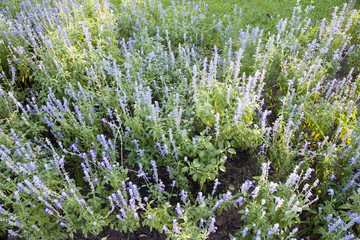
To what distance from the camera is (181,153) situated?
333 centimetres

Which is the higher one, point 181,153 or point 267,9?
point 267,9

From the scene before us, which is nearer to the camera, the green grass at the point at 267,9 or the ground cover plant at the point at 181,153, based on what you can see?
the ground cover plant at the point at 181,153

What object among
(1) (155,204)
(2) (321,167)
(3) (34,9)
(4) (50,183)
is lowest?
(1) (155,204)

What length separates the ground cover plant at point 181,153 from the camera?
8.79 feet

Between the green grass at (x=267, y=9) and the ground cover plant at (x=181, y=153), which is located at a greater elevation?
the green grass at (x=267, y=9)

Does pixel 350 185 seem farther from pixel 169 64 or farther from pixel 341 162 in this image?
pixel 169 64

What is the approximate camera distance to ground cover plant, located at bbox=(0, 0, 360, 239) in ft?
8.79

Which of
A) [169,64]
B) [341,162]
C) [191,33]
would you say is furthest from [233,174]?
[191,33]

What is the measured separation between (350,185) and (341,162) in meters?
0.44

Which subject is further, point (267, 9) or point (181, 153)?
point (267, 9)

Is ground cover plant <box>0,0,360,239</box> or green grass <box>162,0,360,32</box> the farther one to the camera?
green grass <box>162,0,360,32</box>

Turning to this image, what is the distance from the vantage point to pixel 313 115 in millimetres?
3867

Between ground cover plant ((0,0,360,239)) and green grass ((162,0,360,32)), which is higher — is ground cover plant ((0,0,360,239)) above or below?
below

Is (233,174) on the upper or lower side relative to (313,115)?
lower
